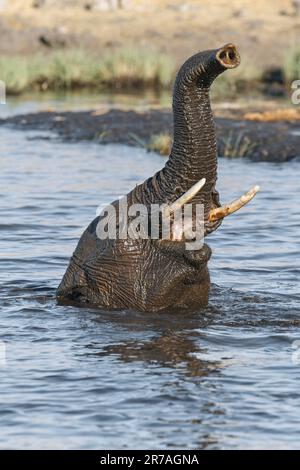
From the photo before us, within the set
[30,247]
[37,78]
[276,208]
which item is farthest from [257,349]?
[37,78]

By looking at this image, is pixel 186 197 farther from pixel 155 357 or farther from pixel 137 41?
pixel 137 41

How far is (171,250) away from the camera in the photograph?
8688 millimetres

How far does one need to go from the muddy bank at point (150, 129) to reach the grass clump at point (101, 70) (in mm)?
6889

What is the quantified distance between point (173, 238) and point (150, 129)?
1290 cm

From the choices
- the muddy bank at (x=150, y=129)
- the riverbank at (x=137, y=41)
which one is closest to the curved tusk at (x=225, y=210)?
the muddy bank at (x=150, y=129)

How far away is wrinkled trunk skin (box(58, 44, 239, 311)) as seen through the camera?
26.9ft

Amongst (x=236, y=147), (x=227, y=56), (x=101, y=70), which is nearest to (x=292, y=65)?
(x=101, y=70)

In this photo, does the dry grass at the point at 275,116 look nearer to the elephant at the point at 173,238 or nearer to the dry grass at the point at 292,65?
the dry grass at the point at 292,65

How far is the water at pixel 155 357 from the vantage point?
7.16 m

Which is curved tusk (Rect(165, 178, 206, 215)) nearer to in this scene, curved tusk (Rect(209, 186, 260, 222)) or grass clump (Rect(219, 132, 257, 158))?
curved tusk (Rect(209, 186, 260, 222))

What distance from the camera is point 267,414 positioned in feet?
24.2

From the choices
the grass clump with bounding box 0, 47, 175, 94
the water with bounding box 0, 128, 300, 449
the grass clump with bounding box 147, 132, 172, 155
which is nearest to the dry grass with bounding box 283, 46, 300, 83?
the grass clump with bounding box 0, 47, 175, 94

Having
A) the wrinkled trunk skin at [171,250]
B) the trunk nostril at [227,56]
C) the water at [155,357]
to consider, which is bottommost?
the water at [155,357]
